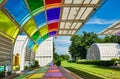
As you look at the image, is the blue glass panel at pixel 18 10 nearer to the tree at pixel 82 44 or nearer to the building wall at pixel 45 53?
the building wall at pixel 45 53

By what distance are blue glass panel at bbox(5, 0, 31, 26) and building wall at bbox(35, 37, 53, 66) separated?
101 feet

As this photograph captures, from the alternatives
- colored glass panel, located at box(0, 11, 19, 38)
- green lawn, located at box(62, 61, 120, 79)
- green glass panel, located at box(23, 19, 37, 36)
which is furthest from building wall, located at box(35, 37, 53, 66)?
colored glass panel, located at box(0, 11, 19, 38)

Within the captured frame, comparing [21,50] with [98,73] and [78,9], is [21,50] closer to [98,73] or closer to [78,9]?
[98,73]

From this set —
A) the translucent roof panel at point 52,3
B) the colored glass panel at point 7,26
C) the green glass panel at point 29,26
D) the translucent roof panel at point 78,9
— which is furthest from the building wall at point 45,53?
the colored glass panel at point 7,26

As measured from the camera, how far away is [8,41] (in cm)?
1953

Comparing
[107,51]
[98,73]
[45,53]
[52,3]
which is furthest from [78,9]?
[107,51]

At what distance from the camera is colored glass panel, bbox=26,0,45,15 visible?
18.3m

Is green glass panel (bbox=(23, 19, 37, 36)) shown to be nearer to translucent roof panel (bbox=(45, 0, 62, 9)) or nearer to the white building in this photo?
translucent roof panel (bbox=(45, 0, 62, 9))

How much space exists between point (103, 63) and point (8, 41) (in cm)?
3657

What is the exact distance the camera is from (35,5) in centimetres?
1941

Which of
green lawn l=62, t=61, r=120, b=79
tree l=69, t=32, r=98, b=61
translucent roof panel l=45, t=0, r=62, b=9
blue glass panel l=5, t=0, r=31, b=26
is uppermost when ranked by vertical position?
tree l=69, t=32, r=98, b=61

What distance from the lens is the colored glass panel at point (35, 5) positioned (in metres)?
18.3

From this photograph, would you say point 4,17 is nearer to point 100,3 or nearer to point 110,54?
point 100,3

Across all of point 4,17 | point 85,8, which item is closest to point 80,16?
point 85,8
